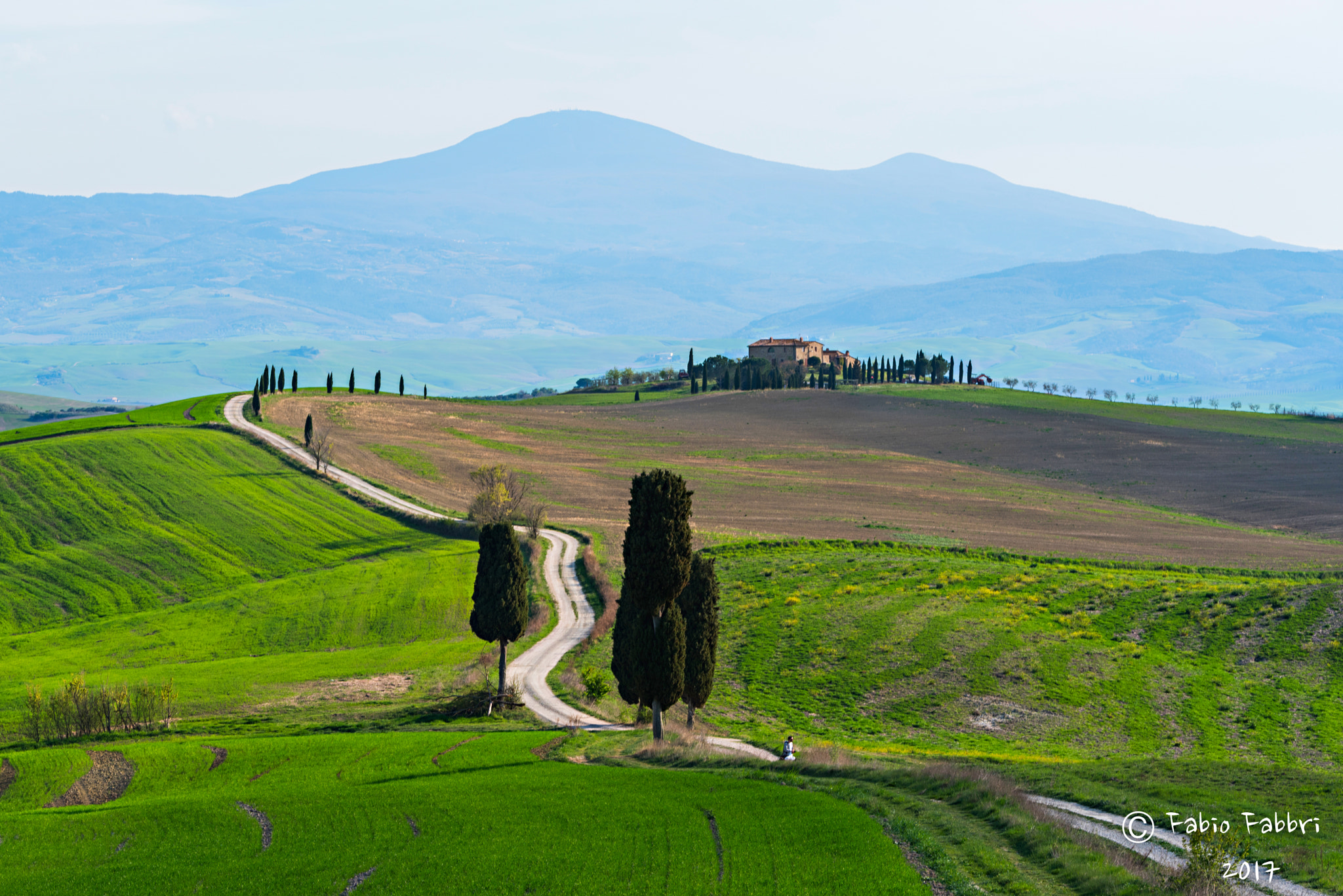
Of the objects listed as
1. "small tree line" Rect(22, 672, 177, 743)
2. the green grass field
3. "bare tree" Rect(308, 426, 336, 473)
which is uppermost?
the green grass field

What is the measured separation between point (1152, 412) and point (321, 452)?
123027 millimetres

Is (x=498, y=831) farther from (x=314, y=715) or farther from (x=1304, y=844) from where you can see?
(x=314, y=715)

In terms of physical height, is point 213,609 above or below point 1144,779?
below

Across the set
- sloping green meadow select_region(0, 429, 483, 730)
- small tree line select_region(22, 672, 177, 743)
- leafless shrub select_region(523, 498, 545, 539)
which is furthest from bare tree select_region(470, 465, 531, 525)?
small tree line select_region(22, 672, 177, 743)

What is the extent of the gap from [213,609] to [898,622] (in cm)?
4109

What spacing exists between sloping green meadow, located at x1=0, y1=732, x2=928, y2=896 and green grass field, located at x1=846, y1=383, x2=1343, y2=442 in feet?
437

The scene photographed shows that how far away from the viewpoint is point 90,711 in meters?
42.9

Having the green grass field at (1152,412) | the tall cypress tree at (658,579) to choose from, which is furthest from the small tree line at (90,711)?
the green grass field at (1152,412)

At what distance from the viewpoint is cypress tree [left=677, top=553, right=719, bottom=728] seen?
43688 millimetres

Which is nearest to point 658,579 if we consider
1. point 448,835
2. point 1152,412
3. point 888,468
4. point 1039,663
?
point 448,835

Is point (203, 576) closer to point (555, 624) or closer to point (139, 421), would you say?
point (555, 624)

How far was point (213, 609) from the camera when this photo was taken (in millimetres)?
64750

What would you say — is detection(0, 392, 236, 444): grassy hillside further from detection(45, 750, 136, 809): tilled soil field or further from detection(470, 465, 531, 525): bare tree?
detection(45, 750, 136, 809): tilled soil field

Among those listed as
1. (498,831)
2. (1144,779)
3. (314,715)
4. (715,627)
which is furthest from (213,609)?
(1144,779)
